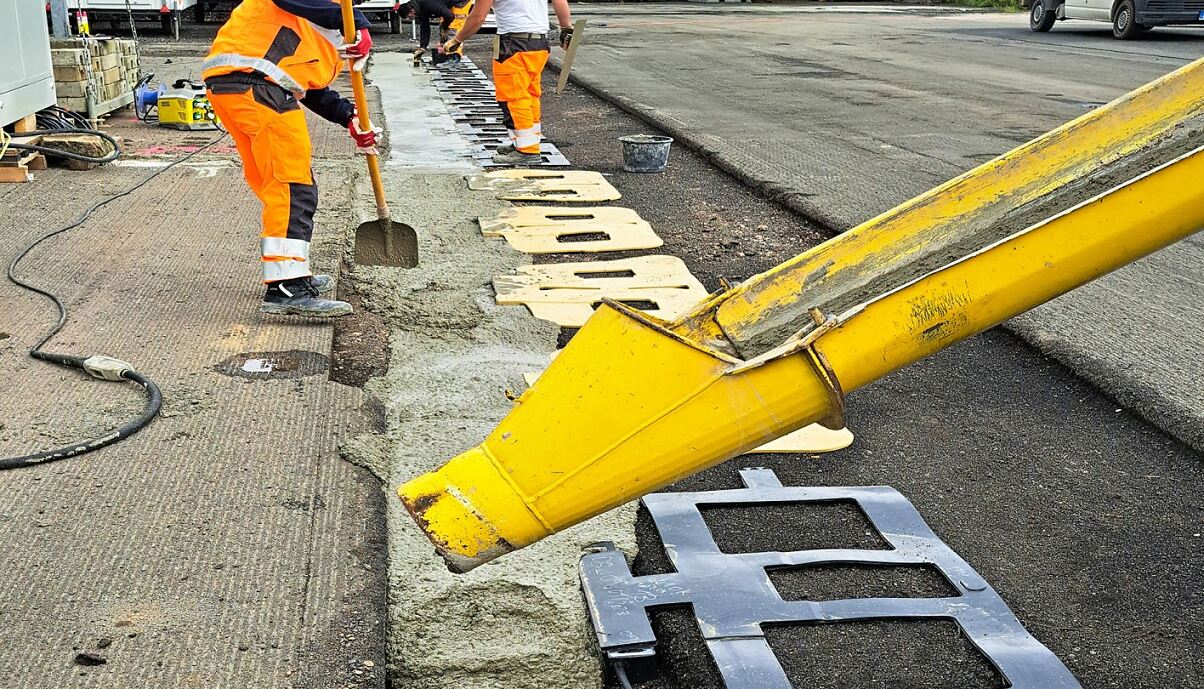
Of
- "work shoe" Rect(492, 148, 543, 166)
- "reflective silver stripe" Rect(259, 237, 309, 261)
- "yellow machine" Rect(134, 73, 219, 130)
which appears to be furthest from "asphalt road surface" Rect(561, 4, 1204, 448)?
"yellow machine" Rect(134, 73, 219, 130)

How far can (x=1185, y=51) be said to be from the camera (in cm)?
1631

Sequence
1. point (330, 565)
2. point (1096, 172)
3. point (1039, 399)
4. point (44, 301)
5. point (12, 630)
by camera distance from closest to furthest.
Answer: point (1096, 172), point (12, 630), point (330, 565), point (1039, 399), point (44, 301)

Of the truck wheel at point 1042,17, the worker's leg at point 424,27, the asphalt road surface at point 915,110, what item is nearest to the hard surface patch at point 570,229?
the asphalt road surface at point 915,110

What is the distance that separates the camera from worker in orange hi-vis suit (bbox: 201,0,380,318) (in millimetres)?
4207

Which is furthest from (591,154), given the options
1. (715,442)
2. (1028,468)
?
(715,442)

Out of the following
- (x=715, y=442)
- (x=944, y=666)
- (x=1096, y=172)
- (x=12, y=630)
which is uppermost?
(x=1096, y=172)

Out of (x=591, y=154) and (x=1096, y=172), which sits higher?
(x=1096, y=172)

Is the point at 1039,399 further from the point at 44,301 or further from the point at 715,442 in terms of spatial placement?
the point at 44,301

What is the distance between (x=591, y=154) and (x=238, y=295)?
4.17 meters

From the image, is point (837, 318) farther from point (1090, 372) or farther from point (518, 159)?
point (518, 159)

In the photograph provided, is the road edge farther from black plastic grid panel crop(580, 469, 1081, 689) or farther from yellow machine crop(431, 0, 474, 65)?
yellow machine crop(431, 0, 474, 65)

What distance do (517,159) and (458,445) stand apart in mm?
4769

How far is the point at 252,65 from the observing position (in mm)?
4184

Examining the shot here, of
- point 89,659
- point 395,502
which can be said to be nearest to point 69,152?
point 395,502
